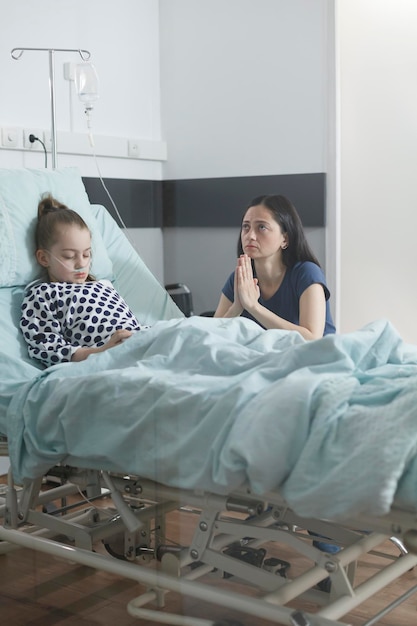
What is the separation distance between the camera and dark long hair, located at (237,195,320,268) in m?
1.49

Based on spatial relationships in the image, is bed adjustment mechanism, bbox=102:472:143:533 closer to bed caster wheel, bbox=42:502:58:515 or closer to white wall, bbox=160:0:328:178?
bed caster wheel, bbox=42:502:58:515

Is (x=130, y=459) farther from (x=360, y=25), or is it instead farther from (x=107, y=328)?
(x=360, y=25)

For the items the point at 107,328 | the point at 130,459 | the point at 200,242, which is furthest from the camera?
the point at 107,328

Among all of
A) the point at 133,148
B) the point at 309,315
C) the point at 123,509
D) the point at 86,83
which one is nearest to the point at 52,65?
the point at 86,83

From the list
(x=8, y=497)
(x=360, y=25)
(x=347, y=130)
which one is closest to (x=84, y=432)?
(x=8, y=497)

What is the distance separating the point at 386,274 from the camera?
142 cm

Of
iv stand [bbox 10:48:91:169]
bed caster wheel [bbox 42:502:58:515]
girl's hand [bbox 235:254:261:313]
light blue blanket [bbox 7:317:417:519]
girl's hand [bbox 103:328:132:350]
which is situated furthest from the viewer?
bed caster wheel [bbox 42:502:58:515]

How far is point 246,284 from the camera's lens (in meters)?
1.55

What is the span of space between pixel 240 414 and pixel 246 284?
36 centimetres

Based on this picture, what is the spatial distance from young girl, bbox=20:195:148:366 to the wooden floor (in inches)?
→ 17.0

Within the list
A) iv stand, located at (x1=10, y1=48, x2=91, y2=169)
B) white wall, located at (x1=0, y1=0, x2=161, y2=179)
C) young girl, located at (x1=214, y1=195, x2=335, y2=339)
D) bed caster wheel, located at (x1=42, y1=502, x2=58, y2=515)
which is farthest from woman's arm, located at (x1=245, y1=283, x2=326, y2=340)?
→ bed caster wheel, located at (x1=42, y1=502, x2=58, y2=515)

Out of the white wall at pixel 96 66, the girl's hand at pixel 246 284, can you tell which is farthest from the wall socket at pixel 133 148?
the girl's hand at pixel 246 284

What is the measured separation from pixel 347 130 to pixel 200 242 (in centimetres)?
32

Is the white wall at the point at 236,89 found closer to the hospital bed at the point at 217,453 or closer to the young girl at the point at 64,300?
the hospital bed at the point at 217,453
